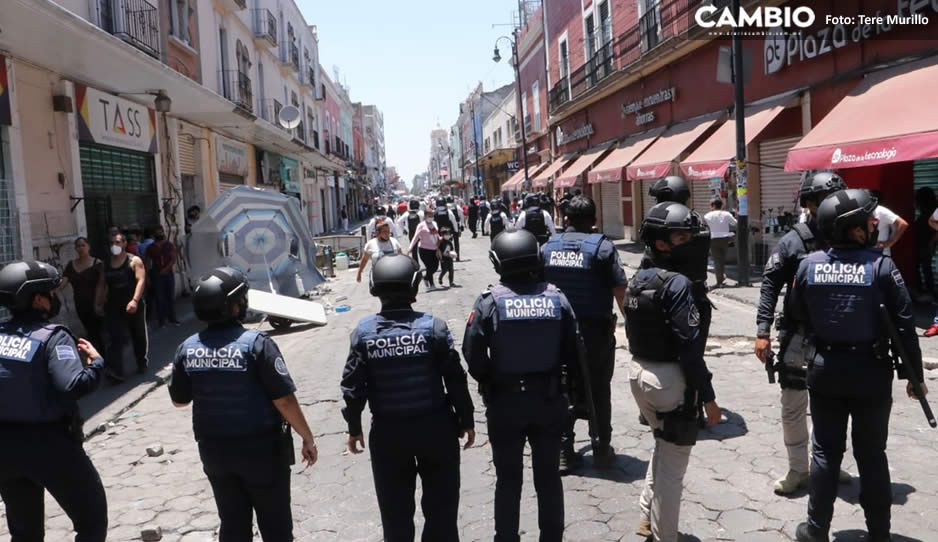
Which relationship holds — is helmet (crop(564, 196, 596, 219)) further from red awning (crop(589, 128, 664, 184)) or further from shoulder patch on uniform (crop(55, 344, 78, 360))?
red awning (crop(589, 128, 664, 184))

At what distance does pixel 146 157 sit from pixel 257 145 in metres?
8.99

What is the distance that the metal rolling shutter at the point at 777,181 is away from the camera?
13734 millimetres

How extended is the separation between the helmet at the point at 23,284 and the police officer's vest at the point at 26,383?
142 mm

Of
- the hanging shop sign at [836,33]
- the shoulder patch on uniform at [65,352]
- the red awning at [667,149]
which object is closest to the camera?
the shoulder patch on uniform at [65,352]

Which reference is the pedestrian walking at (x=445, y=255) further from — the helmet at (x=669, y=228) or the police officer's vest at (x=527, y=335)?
the police officer's vest at (x=527, y=335)

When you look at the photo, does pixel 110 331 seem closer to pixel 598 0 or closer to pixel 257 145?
pixel 257 145

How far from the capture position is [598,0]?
2392cm

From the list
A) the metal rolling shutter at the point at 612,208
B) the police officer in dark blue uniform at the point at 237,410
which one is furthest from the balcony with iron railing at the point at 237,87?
the police officer in dark blue uniform at the point at 237,410

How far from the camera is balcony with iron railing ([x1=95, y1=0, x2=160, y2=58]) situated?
40.2ft

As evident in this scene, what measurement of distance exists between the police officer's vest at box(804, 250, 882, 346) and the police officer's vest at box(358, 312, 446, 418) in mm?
1789

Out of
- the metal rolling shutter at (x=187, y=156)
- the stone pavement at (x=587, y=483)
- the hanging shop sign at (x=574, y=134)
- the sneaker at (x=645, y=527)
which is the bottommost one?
the stone pavement at (x=587, y=483)

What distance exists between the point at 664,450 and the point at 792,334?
1.10 m

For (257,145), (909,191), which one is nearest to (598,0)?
(257,145)

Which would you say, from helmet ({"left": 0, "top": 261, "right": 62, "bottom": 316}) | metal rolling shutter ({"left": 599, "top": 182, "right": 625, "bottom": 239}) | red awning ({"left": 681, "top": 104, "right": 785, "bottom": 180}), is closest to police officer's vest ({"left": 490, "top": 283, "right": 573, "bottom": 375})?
helmet ({"left": 0, "top": 261, "right": 62, "bottom": 316})
